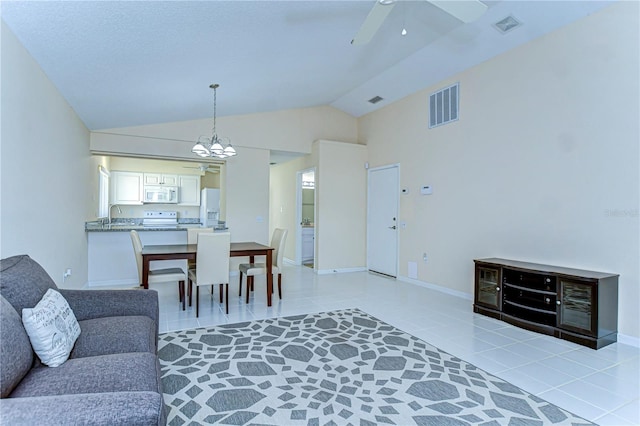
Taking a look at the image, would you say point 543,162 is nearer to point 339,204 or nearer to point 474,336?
point 474,336

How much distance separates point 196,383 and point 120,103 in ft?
11.0

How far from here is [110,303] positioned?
2361 millimetres

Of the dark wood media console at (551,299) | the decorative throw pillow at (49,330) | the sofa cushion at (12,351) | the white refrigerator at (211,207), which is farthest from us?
the white refrigerator at (211,207)

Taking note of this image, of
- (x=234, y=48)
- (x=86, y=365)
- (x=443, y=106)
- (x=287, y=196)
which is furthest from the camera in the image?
(x=287, y=196)

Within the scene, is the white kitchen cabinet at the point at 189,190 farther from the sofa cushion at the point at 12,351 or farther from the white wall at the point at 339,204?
the sofa cushion at the point at 12,351

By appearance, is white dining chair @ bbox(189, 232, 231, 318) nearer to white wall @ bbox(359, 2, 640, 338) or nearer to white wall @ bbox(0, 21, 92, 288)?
white wall @ bbox(0, 21, 92, 288)

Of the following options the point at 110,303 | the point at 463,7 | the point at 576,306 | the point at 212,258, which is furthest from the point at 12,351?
the point at 576,306

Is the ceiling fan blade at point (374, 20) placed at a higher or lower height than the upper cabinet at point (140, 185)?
higher

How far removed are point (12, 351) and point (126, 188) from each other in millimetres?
6837

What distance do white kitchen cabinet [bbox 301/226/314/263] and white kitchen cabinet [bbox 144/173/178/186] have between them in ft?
10.3

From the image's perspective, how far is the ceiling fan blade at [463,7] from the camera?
2.35 meters

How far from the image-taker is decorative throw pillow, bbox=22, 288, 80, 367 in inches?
60.7

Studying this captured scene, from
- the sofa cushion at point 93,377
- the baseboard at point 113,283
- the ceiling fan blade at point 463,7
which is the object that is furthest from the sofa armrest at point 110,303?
the baseboard at point 113,283

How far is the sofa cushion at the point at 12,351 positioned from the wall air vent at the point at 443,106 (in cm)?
506
